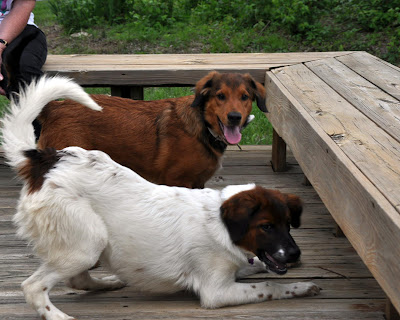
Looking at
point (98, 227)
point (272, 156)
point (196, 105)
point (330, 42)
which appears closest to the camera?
point (98, 227)

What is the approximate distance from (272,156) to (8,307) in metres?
3.16

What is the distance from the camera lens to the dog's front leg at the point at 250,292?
10.4 feet

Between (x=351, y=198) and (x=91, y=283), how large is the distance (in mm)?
1447

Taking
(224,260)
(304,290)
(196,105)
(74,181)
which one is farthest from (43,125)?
(304,290)

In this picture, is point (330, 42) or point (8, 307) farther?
point (330, 42)

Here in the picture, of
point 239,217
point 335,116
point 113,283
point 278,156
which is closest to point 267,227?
point 239,217

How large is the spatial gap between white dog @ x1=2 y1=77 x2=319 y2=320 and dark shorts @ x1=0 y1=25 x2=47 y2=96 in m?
1.76

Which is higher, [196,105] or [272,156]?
[196,105]

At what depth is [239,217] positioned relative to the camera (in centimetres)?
305

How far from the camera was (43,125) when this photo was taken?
4.41m

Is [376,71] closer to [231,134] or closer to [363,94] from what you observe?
[363,94]

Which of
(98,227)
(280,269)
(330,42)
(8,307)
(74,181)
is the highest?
(74,181)

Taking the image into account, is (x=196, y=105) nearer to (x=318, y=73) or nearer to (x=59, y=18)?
(x=318, y=73)

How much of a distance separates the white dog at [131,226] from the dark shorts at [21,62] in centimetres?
176
